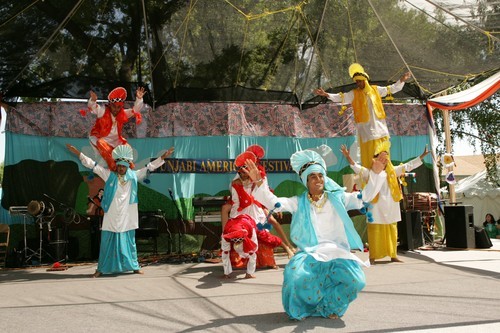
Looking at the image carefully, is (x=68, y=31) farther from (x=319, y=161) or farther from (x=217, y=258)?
(x=319, y=161)

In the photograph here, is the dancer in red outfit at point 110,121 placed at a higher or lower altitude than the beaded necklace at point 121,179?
higher

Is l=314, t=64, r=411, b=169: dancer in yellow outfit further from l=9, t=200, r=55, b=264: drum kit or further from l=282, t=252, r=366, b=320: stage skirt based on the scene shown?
l=9, t=200, r=55, b=264: drum kit

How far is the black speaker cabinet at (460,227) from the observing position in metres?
8.46

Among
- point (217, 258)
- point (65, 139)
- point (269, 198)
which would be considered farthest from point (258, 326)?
point (65, 139)

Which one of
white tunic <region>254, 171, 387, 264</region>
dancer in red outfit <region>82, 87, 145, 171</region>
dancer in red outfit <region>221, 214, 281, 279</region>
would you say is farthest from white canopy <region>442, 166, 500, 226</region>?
white tunic <region>254, 171, 387, 264</region>

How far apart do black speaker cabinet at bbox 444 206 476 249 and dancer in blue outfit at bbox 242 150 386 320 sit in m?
5.05

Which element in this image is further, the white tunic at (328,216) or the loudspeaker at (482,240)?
the loudspeaker at (482,240)

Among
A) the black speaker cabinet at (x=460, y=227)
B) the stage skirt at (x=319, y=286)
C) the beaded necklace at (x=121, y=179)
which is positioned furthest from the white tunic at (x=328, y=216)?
the black speaker cabinet at (x=460, y=227)

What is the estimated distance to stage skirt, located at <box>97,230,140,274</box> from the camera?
6902 mm

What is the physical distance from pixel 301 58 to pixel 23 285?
6.09m

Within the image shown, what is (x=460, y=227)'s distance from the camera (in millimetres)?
8555

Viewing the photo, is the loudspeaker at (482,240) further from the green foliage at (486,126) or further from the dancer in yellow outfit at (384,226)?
the green foliage at (486,126)

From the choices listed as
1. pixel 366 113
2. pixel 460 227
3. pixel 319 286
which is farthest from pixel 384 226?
pixel 319 286

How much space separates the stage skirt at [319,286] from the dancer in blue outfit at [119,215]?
3644 millimetres
